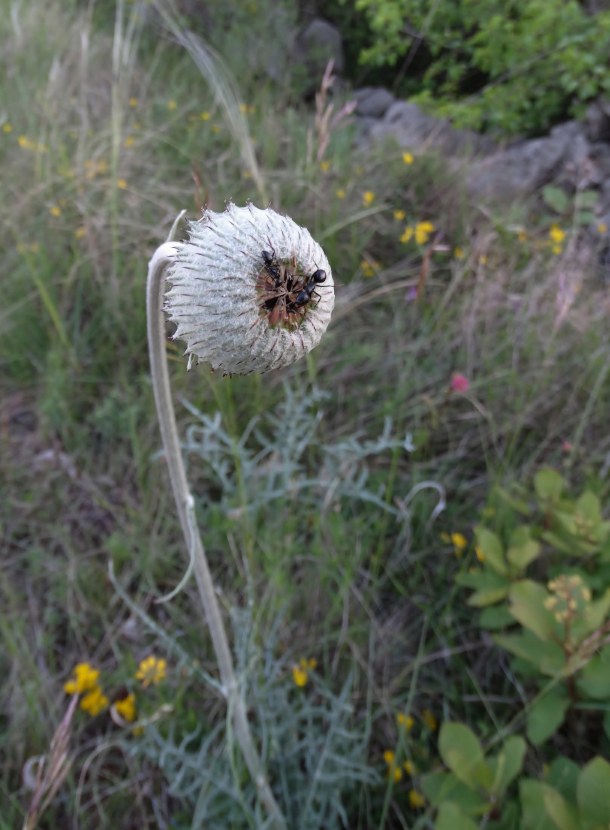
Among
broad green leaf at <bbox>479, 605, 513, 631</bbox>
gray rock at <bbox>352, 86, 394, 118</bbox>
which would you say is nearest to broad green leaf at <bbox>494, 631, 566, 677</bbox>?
broad green leaf at <bbox>479, 605, 513, 631</bbox>

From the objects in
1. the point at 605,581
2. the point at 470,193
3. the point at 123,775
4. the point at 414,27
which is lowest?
the point at 123,775

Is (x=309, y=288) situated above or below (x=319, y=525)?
above

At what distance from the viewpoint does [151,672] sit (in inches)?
73.6

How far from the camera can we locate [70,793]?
177 centimetres

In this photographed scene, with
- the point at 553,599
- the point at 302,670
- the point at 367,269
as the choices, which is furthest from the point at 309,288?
the point at 367,269

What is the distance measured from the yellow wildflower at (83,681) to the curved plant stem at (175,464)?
24.3 inches

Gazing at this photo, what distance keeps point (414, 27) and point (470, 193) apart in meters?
2.43

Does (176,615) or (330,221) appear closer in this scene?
(176,615)

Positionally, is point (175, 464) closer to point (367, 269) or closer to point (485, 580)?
point (485, 580)

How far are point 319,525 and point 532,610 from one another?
2.30ft

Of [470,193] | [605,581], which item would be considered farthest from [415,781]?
[470,193]

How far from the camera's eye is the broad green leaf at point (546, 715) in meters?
1.53

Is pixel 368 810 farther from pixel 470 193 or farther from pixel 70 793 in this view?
pixel 470 193

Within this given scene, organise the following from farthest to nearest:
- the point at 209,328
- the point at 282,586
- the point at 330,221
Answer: the point at 330,221
the point at 282,586
the point at 209,328
